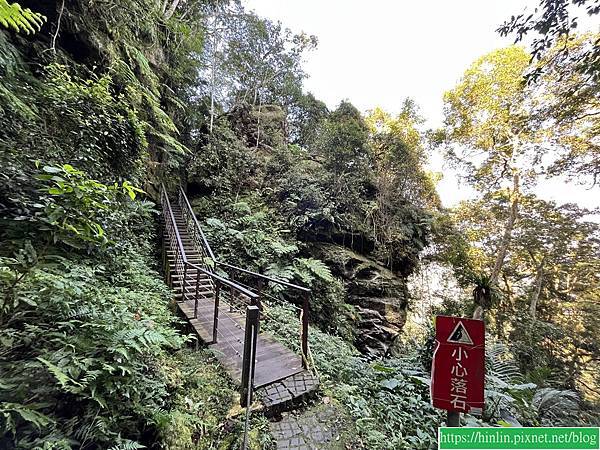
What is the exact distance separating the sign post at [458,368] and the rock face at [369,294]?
6.20 metres

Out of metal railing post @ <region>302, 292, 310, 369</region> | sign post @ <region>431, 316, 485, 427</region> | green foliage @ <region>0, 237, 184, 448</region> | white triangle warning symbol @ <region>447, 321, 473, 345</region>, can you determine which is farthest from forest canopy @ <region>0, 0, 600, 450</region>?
white triangle warning symbol @ <region>447, 321, 473, 345</region>

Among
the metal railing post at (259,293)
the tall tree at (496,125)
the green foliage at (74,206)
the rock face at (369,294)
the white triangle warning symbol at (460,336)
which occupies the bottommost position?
the rock face at (369,294)

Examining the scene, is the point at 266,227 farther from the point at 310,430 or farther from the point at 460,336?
the point at 460,336

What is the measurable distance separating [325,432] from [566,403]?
4063 mm

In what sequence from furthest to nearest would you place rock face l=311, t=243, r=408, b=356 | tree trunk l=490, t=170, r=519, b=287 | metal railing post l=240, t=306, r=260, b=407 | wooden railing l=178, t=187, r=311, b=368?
tree trunk l=490, t=170, r=519, b=287 → rock face l=311, t=243, r=408, b=356 → wooden railing l=178, t=187, r=311, b=368 → metal railing post l=240, t=306, r=260, b=407

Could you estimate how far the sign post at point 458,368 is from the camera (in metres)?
1.59

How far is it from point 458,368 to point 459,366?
1 cm

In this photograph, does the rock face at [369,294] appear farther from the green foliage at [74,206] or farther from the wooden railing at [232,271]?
the green foliage at [74,206]

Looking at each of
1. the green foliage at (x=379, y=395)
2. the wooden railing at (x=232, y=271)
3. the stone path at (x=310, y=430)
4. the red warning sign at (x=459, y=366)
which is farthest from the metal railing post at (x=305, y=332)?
the red warning sign at (x=459, y=366)

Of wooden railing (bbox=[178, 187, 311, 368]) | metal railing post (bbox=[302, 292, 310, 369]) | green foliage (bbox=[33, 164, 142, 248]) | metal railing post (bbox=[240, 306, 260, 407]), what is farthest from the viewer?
wooden railing (bbox=[178, 187, 311, 368])

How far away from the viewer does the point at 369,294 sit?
837 centimetres

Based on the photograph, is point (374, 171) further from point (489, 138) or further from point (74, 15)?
point (74, 15)

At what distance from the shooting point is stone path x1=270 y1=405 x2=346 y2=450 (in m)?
2.26

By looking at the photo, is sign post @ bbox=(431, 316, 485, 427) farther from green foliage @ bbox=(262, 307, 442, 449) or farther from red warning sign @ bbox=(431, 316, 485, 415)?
green foliage @ bbox=(262, 307, 442, 449)
